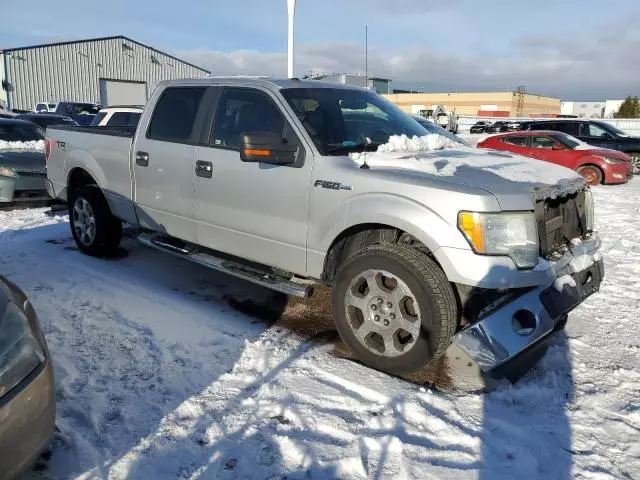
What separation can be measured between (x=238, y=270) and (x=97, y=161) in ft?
8.14

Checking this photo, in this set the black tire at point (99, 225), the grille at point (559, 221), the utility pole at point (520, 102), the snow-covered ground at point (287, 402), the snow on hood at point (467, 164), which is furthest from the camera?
the utility pole at point (520, 102)

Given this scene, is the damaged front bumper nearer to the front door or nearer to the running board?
the running board

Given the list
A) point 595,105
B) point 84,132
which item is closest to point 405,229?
point 84,132

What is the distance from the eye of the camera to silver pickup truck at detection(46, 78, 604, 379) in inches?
132

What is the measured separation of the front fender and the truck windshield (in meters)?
0.53

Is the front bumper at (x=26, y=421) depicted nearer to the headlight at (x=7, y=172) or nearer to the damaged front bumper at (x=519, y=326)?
the damaged front bumper at (x=519, y=326)

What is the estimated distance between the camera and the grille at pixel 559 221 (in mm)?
3527

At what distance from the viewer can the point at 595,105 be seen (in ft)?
320

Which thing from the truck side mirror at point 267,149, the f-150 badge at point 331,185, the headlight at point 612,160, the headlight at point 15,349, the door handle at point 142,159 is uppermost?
the truck side mirror at point 267,149

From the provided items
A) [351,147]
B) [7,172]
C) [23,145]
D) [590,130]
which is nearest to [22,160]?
[7,172]

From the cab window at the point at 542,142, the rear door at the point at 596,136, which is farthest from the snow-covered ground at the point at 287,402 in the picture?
the rear door at the point at 596,136

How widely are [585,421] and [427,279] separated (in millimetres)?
1211

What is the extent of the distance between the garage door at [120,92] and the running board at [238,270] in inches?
1459

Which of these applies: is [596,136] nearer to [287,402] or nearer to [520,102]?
[287,402]
